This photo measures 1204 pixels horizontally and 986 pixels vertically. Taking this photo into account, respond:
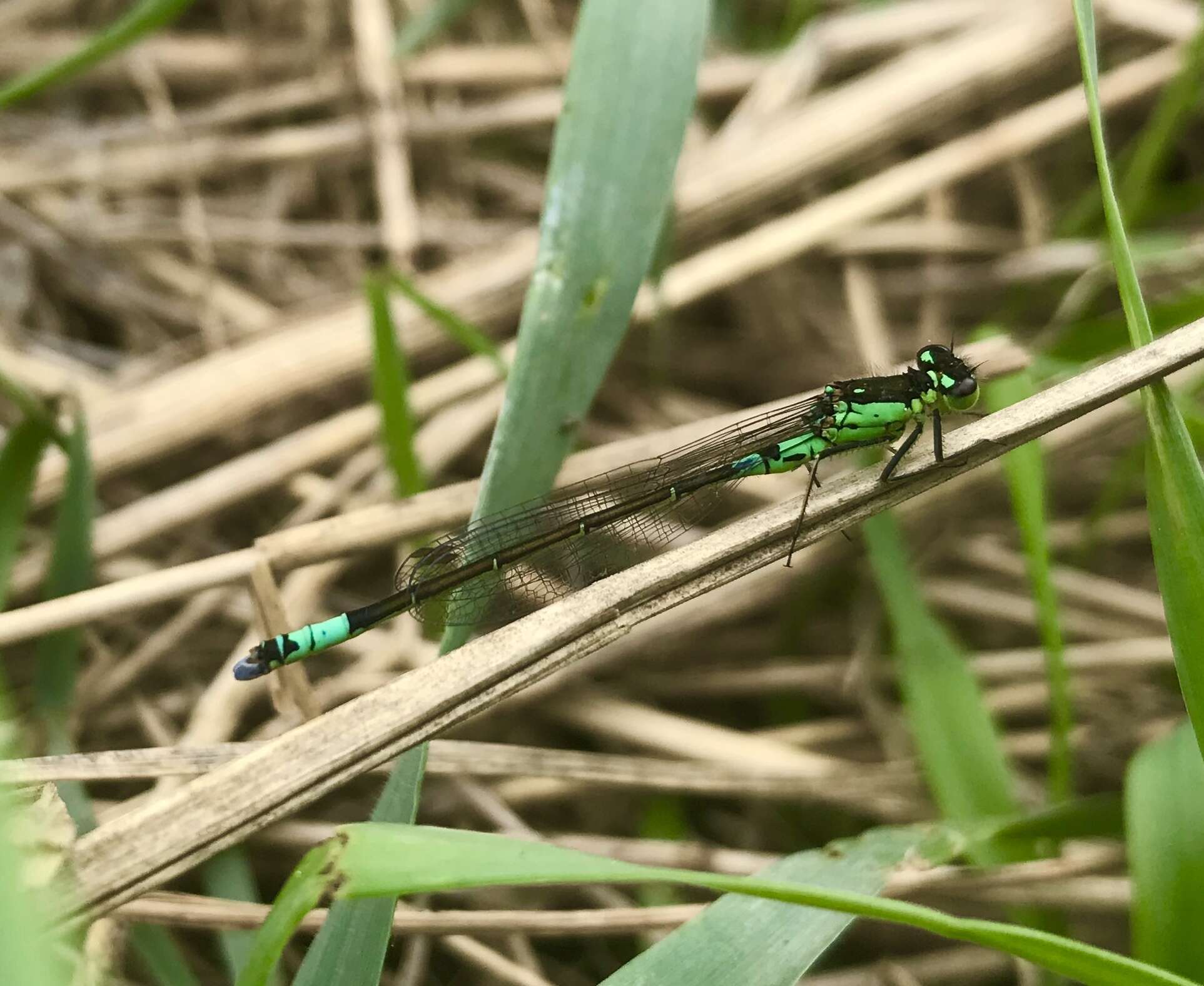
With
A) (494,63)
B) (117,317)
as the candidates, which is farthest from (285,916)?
(494,63)

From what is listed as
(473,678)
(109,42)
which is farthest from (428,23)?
(473,678)

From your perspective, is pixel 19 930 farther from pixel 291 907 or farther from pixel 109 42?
pixel 109 42

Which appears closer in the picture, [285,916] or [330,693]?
[285,916]

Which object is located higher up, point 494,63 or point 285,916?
point 494,63

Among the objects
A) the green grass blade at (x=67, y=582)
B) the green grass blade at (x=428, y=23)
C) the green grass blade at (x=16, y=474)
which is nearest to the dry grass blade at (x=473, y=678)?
the green grass blade at (x=67, y=582)

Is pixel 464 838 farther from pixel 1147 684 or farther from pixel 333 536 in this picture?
pixel 1147 684
